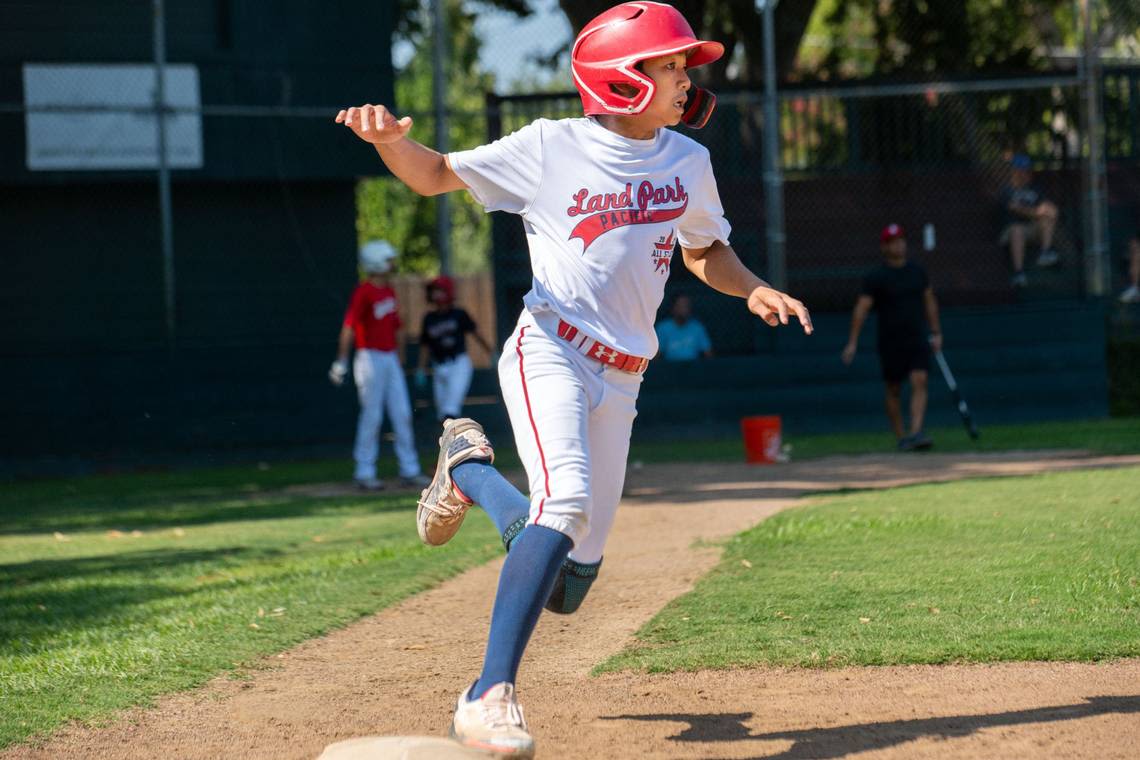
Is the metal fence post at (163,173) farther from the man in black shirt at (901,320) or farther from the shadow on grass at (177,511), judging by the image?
the man in black shirt at (901,320)

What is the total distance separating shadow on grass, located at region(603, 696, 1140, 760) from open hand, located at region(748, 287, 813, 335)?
1.16 meters

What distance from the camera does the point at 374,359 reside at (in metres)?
12.5

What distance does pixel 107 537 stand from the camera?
9906 millimetres

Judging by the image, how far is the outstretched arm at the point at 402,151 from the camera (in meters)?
4.09

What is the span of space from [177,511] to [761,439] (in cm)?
508

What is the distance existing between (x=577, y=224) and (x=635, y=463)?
956 centimetres

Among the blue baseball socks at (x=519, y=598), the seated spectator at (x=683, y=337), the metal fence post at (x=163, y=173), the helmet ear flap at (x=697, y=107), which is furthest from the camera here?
the seated spectator at (x=683, y=337)

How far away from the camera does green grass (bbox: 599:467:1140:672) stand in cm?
506

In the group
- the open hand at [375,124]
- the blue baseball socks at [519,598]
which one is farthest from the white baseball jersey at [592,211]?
the blue baseball socks at [519,598]

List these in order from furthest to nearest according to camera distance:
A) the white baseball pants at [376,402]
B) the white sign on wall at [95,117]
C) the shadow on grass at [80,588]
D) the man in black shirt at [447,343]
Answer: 1. the white sign on wall at [95,117]
2. the man in black shirt at [447,343]
3. the white baseball pants at [376,402]
4. the shadow on grass at [80,588]

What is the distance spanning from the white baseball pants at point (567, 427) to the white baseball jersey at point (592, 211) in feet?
0.34

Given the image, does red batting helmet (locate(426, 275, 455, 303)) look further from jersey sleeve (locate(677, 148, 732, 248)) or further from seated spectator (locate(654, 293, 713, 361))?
jersey sleeve (locate(677, 148, 732, 248))

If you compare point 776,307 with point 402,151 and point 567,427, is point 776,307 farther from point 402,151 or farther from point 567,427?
point 402,151

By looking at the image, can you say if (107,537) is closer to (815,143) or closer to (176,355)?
(176,355)
